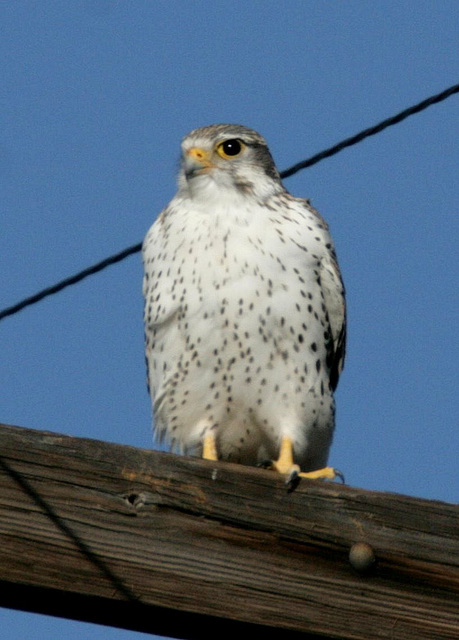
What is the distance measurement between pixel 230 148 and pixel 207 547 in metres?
2.89

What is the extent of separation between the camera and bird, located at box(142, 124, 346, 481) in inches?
165

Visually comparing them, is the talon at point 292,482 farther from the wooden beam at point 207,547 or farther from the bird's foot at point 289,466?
the bird's foot at point 289,466

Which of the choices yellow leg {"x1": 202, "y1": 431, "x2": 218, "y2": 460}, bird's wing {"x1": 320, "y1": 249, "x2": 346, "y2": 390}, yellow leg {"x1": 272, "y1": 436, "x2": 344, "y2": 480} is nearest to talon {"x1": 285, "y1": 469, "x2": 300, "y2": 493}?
yellow leg {"x1": 272, "y1": 436, "x2": 344, "y2": 480}

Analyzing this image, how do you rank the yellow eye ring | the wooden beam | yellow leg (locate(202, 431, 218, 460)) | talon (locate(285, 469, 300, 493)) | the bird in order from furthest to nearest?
the yellow eye ring < yellow leg (locate(202, 431, 218, 460)) < the bird < talon (locate(285, 469, 300, 493)) < the wooden beam

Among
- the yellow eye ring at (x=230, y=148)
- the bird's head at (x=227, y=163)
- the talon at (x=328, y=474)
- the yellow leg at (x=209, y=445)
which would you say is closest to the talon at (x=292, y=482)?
the talon at (x=328, y=474)

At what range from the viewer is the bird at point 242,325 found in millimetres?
4199

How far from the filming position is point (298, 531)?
242 cm

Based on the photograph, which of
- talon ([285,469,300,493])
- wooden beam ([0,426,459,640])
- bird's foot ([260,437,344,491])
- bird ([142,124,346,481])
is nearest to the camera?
wooden beam ([0,426,459,640])

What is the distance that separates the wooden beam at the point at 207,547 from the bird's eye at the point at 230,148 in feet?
8.77

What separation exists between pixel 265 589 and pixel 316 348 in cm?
206

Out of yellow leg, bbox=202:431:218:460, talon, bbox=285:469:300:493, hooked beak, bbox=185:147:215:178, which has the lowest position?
talon, bbox=285:469:300:493

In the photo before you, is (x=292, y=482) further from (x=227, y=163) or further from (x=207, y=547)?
(x=227, y=163)

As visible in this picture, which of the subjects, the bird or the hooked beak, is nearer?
the bird

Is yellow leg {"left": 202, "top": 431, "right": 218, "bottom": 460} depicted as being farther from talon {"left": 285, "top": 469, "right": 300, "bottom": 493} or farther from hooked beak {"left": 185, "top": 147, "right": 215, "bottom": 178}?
talon {"left": 285, "top": 469, "right": 300, "bottom": 493}
